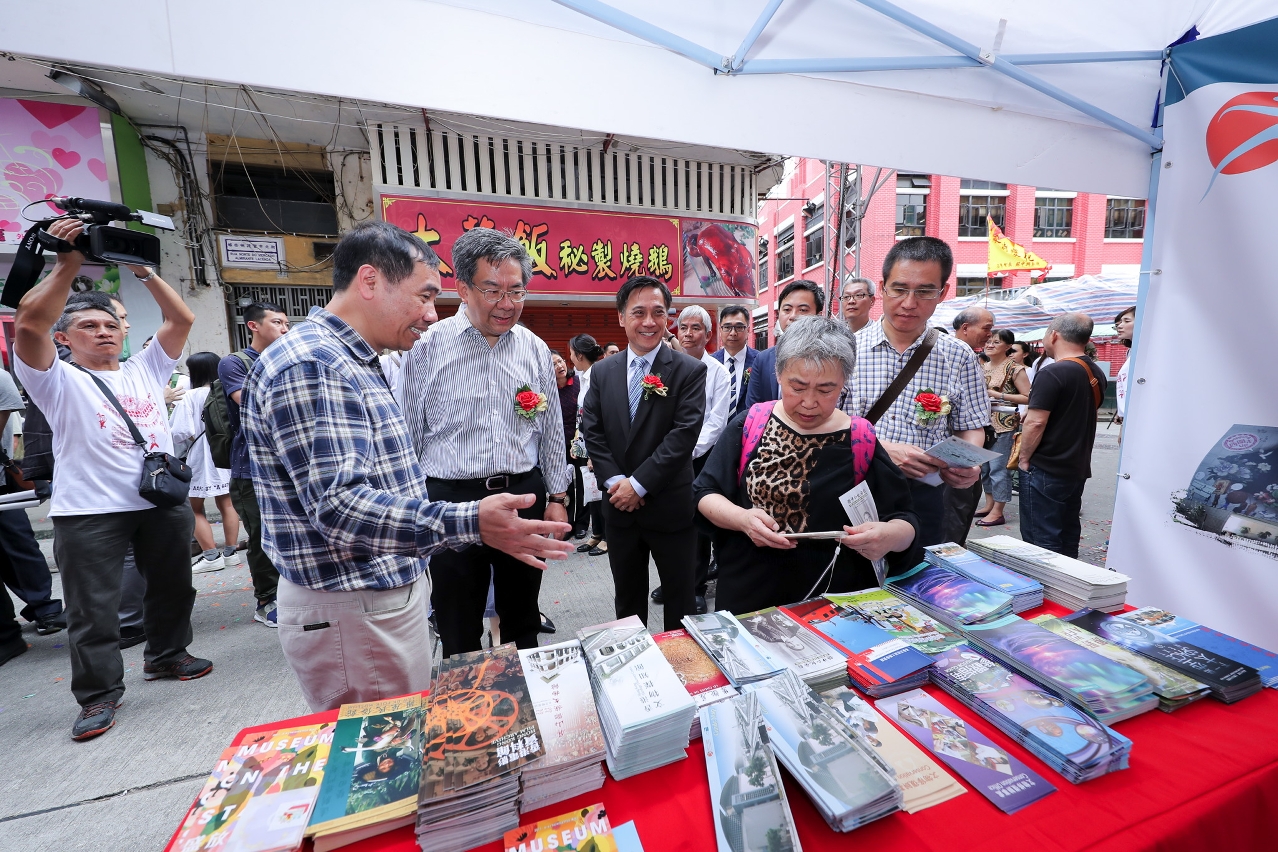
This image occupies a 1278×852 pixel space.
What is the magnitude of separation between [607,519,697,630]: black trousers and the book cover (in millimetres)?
1603

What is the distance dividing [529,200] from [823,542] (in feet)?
25.0

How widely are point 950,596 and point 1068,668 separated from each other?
1.15 feet

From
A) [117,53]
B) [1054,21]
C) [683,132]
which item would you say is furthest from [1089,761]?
[117,53]

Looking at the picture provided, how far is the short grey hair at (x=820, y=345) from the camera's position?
5.40ft

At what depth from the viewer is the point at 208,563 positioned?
182 inches

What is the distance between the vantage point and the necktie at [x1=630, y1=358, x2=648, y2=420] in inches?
109

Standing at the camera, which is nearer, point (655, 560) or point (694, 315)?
point (655, 560)

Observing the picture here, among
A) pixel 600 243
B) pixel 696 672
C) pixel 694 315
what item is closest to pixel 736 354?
pixel 694 315

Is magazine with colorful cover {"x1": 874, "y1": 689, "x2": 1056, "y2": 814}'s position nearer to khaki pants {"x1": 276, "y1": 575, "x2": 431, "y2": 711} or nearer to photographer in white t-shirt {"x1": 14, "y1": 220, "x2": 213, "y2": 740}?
khaki pants {"x1": 276, "y1": 575, "x2": 431, "y2": 711}

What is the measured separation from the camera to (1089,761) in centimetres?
97

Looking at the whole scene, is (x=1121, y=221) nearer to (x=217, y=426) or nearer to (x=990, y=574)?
(x=990, y=574)

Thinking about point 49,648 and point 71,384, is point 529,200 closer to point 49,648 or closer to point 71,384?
point 71,384

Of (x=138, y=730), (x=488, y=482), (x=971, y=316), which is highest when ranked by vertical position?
(x=971, y=316)

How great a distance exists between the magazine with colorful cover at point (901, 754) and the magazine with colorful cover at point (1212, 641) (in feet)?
3.22
